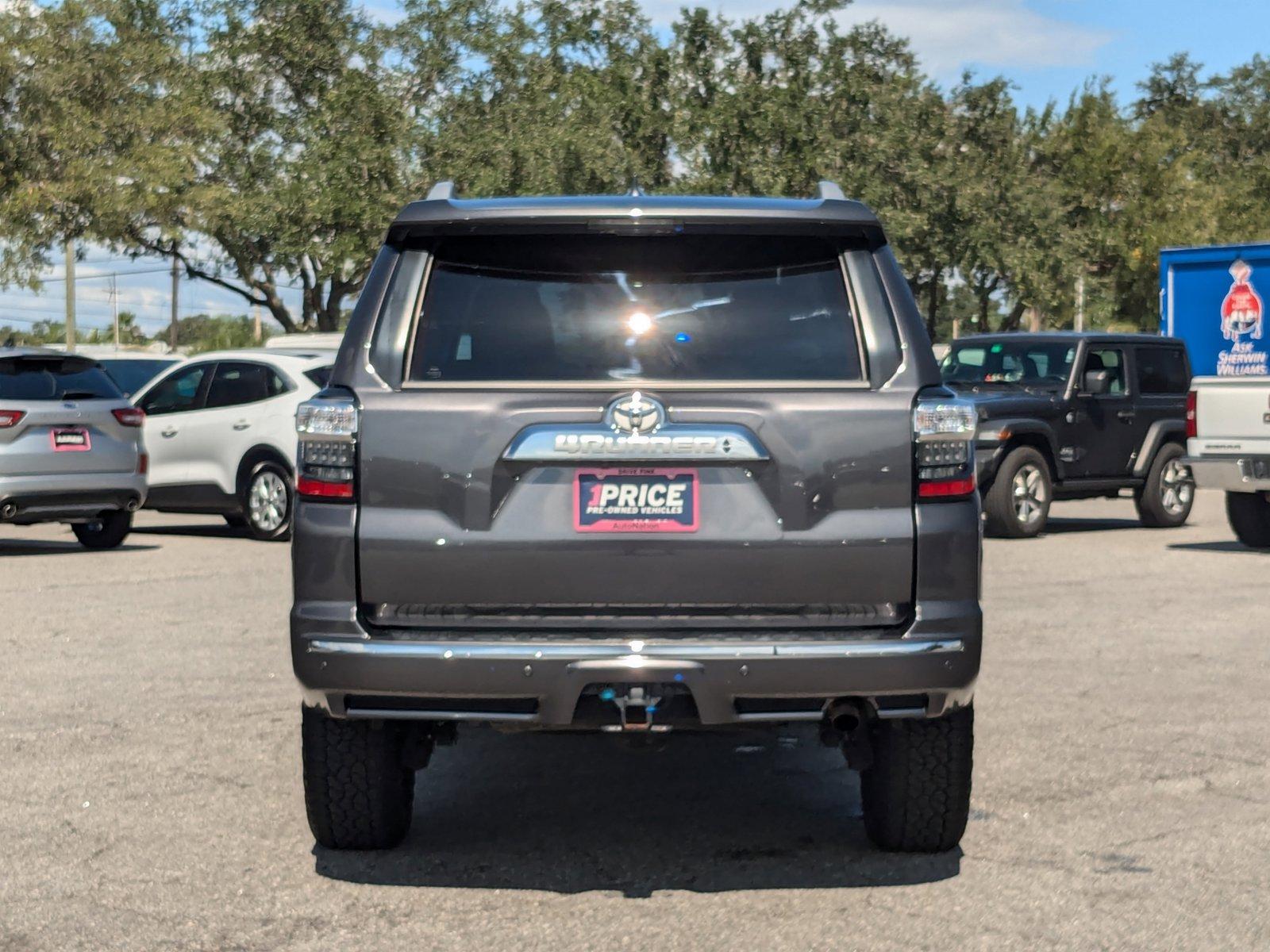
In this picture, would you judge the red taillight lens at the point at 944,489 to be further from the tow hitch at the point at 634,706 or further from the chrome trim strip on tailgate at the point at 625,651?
the tow hitch at the point at 634,706

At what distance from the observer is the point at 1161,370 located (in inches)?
709

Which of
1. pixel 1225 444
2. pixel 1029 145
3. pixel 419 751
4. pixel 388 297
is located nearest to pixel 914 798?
pixel 419 751

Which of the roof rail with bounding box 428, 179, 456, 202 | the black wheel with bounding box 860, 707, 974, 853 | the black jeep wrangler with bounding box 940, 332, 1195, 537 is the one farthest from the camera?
the black jeep wrangler with bounding box 940, 332, 1195, 537

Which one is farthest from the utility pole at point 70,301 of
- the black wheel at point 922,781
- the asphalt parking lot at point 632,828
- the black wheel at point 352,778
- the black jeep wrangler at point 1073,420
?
the black wheel at point 922,781

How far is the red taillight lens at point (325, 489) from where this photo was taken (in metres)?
4.69

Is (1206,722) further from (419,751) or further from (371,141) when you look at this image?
(371,141)

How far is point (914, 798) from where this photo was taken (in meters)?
5.14

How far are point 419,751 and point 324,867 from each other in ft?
1.40

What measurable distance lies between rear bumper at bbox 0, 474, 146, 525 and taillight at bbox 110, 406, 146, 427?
43 centimetres

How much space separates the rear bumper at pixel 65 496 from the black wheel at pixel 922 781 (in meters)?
10.7

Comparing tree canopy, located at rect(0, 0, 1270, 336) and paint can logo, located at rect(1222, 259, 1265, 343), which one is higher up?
tree canopy, located at rect(0, 0, 1270, 336)

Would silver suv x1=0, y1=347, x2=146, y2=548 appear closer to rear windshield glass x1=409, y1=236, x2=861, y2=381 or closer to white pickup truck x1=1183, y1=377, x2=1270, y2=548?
white pickup truck x1=1183, y1=377, x2=1270, y2=548

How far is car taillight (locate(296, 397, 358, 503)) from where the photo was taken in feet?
15.4

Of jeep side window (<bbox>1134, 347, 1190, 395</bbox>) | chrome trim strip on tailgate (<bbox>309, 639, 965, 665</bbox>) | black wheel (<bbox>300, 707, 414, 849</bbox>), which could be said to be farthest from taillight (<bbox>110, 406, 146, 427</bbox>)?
chrome trim strip on tailgate (<bbox>309, 639, 965, 665</bbox>)
